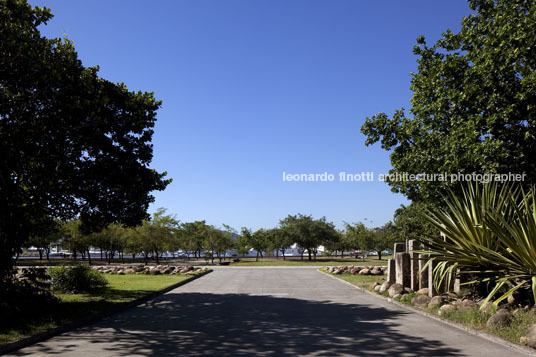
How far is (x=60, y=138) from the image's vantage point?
9.93 meters

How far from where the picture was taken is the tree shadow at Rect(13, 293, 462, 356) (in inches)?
258

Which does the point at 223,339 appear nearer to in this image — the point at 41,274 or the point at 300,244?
the point at 41,274

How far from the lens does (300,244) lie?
60.0 m

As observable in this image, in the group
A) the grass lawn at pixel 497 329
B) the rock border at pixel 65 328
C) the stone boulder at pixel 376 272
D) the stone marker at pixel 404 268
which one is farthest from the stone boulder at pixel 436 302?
the stone boulder at pixel 376 272

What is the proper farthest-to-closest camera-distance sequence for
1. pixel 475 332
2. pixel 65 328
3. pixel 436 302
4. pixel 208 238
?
pixel 208 238 < pixel 436 302 < pixel 65 328 < pixel 475 332

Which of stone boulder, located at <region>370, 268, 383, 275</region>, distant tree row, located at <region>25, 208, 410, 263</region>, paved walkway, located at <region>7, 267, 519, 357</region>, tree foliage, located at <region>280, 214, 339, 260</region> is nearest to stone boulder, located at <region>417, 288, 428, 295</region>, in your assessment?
paved walkway, located at <region>7, 267, 519, 357</region>

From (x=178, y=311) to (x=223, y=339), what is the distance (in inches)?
158

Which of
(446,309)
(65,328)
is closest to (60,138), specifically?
(65,328)

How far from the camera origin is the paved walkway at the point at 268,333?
6.51 m

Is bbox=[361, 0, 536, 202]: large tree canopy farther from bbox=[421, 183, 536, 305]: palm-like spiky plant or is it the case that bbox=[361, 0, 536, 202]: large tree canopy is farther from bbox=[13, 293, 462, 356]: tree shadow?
bbox=[13, 293, 462, 356]: tree shadow

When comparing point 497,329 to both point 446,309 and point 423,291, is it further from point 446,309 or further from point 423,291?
point 423,291

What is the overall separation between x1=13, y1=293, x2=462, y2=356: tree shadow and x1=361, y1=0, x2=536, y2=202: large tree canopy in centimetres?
546

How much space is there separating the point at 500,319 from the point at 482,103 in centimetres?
784

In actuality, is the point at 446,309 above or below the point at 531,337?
below
